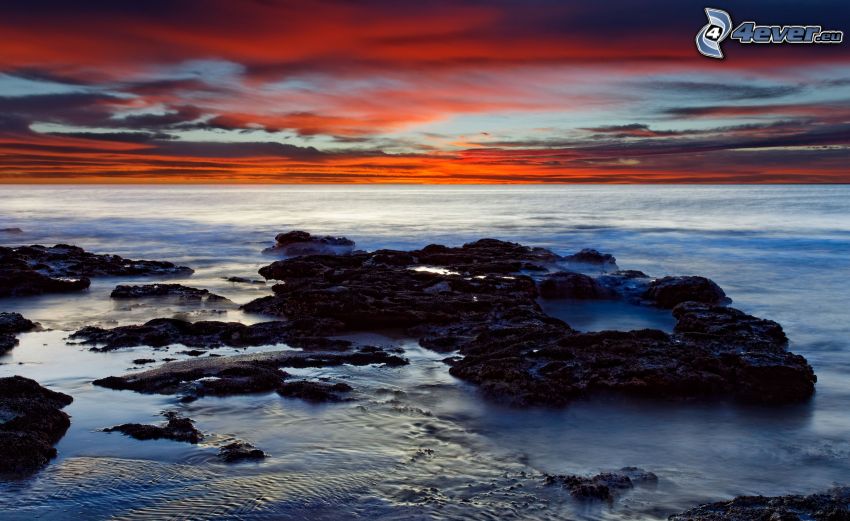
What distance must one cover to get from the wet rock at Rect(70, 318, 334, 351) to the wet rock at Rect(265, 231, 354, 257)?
17.1 m

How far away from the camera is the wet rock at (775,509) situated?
19.3ft

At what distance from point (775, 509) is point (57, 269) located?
20.5 metres

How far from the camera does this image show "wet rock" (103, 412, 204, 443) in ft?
25.2

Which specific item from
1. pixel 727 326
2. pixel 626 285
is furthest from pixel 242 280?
pixel 727 326

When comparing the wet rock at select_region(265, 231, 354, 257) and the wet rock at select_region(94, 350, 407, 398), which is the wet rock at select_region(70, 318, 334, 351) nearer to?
the wet rock at select_region(94, 350, 407, 398)

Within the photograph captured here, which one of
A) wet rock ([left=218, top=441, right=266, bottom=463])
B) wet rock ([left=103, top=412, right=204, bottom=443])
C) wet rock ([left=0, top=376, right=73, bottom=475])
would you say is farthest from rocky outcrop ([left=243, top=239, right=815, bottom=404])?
wet rock ([left=0, top=376, right=73, bottom=475])

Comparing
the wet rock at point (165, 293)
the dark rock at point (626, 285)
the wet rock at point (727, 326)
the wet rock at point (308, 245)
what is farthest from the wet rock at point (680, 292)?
the wet rock at point (308, 245)

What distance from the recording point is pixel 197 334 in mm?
12820

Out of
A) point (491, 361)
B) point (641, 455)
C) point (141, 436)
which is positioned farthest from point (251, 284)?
point (641, 455)

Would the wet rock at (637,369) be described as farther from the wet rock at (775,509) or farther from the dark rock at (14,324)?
the dark rock at (14,324)

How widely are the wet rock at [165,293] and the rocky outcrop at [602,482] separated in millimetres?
12221

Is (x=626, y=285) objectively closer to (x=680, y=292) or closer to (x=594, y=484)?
(x=680, y=292)

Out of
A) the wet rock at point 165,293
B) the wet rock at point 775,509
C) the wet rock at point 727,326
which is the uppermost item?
the wet rock at point 727,326

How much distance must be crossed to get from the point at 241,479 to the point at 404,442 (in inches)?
73.2
